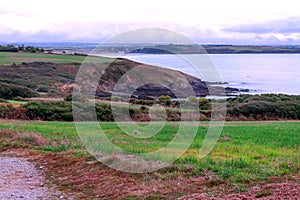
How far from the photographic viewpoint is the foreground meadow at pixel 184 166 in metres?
11.0

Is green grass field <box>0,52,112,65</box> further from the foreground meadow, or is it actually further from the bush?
the foreground meadow

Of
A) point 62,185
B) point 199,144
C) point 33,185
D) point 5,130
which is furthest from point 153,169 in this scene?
point 5,130

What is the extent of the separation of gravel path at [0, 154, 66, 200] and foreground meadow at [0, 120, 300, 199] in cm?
45

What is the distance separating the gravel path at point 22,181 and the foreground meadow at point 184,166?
45cm

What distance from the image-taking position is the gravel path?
37.7 feet

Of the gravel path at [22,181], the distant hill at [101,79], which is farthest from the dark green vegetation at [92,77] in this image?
the gravel path at [22,181]

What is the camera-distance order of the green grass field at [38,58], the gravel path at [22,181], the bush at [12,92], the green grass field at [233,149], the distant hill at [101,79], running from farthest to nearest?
the green grass field at [38,58]
the distant hill at [101,79]
the bush at [12,92]
the green grass field at [233,149]
the gravel path at [22,181]

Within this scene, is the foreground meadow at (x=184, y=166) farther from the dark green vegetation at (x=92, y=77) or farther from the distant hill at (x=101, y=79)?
the distant hill at (x=101, y=79)

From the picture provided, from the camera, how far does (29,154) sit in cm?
1728

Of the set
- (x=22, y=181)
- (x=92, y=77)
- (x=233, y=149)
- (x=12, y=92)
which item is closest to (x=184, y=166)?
(x=233, y=149)

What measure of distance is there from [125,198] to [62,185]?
8.49ft

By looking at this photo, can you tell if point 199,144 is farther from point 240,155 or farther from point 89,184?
point 89,184

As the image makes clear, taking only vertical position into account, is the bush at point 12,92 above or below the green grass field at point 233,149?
below

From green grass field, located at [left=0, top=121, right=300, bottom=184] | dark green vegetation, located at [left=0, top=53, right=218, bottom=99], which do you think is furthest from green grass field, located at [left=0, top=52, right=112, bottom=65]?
green grass field, located at [left=0, top=121, right=300, bottom=184]
